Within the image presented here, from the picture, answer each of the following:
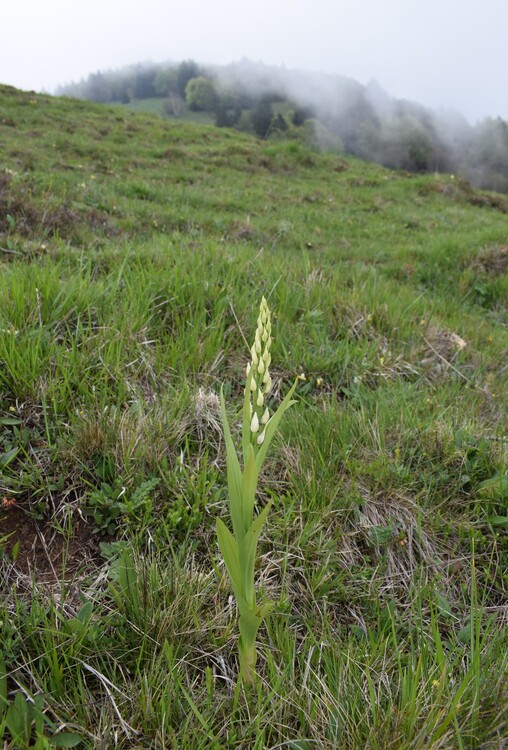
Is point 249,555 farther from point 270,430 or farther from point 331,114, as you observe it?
point 331,114

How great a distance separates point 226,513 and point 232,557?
76 cm

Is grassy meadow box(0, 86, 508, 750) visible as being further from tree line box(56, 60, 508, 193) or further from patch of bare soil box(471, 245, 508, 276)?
tree line box(56, 60, 508, 193)

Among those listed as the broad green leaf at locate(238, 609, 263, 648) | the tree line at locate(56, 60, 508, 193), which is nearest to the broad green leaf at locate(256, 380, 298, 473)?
the broad green leaf at locate(238, 609, 263, 648)

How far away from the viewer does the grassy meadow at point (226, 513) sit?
144cm

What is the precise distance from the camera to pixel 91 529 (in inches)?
82.7

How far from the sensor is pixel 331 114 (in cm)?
8212

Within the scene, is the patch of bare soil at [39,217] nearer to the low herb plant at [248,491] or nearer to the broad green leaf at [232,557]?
the low herb plant at [248,491]

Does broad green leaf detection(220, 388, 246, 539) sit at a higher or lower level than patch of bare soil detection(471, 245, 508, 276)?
higher

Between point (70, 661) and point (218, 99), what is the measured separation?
2287 inches

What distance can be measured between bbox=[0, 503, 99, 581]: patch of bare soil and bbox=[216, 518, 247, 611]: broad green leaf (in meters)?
0.81

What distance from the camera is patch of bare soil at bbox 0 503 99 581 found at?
1.90 metres

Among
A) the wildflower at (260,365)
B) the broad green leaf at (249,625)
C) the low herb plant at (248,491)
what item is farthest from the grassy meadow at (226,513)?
the wildflower at (260,365)

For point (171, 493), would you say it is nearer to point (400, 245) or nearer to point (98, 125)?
point (400, 245)

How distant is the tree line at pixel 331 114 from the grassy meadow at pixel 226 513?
22962 millimetres
